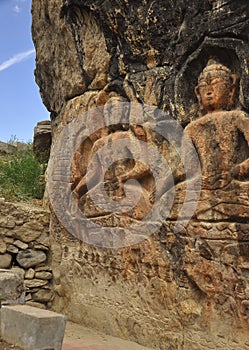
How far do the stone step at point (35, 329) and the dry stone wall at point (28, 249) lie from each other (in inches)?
99.4

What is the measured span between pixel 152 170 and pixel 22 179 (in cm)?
391

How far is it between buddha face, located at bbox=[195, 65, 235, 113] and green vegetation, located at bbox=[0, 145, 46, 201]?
3986 millimetres

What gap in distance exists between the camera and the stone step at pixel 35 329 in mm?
3725

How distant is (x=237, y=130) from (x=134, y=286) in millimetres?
2067

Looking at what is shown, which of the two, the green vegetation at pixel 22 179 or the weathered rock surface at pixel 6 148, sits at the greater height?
the weathered rock surface at pixel 6 148

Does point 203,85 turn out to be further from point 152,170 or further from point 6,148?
point 6,148

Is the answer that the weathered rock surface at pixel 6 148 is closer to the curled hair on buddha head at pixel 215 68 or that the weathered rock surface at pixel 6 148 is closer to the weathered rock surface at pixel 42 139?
the weathered rock surface at pixel 42 139

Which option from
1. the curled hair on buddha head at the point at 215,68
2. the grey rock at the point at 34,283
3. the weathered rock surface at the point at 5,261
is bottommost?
the grey rock at the point at 34,283

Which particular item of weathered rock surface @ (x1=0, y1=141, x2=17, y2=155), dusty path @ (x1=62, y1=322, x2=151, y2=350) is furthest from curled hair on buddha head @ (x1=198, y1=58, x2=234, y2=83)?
weathered rock surface @ (x1=0, y1=141, x2=17, y2=155)

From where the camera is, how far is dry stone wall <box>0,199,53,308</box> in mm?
6516

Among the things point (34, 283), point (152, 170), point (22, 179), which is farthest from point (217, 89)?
point (22, 179)

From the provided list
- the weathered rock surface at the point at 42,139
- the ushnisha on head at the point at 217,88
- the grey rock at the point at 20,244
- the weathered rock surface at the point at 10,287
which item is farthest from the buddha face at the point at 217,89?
the weathered rock surface at the point at 42,139

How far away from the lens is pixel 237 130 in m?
4.16

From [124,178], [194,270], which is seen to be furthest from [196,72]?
[194,270]
